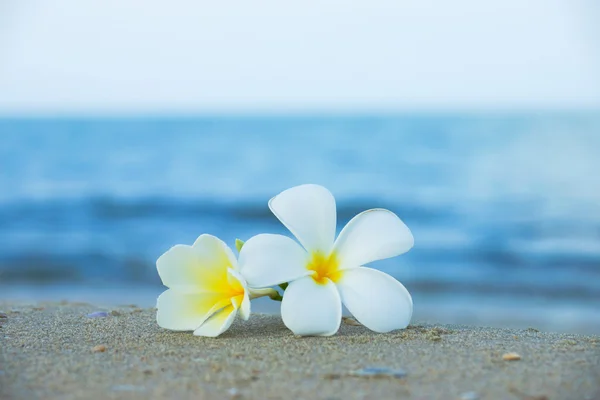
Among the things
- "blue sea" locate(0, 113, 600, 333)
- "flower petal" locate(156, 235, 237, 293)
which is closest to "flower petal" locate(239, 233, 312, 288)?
"flower petal" locate(156, 235, 237, 293)

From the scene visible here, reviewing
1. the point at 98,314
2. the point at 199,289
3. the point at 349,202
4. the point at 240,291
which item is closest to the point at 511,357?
the point at 240,291

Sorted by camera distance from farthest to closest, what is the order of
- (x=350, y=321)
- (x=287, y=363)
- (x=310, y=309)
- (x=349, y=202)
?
(x=349, y=202) → (x=350, y=321) → (x=310, y=309) → (x=287, y=363)

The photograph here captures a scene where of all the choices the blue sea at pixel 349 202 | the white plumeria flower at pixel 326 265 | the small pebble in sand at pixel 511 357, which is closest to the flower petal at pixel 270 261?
the white plumeria flower at pixel 326 265

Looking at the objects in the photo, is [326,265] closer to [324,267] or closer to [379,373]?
[324,267]

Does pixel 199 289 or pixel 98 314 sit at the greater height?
pixel 199 289

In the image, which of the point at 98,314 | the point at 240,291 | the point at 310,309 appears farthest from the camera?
the point at 98,314

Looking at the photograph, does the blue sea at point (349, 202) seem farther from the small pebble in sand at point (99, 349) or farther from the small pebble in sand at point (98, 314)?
the small pebble in sand at point (99, 349)

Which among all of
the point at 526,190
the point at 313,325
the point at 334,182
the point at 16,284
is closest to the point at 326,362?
the point at 313,325
